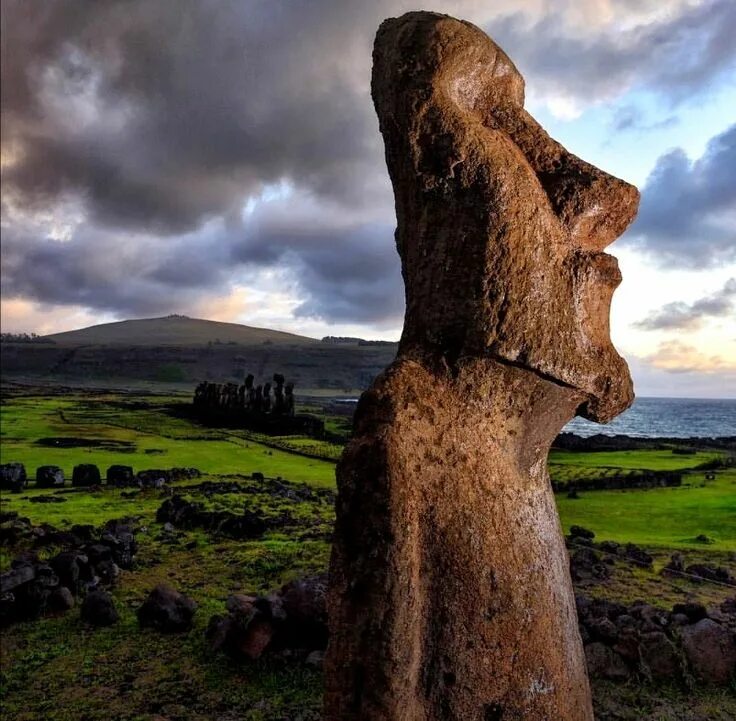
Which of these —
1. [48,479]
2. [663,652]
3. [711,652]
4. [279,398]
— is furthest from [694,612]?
[279,398]

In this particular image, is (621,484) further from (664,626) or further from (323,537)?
(664,626)

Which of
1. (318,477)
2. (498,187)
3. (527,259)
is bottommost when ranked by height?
(318,477)

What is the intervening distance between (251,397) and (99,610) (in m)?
31.3

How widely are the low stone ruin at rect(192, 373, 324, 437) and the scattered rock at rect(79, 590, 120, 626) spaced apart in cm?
2399

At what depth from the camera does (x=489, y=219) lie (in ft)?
10.2

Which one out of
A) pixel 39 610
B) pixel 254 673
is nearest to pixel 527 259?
pixel 254 673

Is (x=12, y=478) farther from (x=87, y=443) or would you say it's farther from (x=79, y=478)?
(x=87, y=443)

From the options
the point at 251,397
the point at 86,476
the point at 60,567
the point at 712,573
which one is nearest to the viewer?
the point at 60,567

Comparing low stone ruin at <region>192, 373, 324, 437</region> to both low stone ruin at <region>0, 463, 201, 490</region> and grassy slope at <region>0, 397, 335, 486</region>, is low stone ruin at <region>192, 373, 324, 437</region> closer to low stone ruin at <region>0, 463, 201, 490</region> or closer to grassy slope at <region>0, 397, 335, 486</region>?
grassy slope at <region>0, 397, 335, 486</region>

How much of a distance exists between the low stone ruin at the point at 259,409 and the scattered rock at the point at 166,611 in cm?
2415

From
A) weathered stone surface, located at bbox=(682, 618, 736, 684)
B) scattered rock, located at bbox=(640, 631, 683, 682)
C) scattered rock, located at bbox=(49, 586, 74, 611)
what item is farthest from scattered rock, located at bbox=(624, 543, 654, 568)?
scattered rock, located at bbox=(49, 586, 74, 611)

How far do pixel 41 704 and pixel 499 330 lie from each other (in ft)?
18.7

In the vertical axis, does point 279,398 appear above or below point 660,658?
above

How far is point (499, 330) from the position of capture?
122 inches
